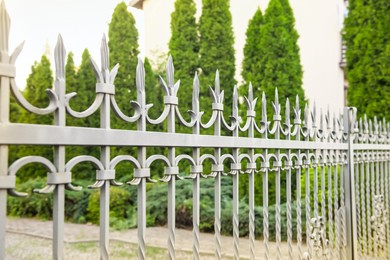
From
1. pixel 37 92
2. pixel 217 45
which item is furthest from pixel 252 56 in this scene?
pixel 37 92

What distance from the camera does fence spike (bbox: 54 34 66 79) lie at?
1089mm

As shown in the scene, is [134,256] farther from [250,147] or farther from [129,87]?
[129,87]

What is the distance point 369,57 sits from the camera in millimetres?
7477

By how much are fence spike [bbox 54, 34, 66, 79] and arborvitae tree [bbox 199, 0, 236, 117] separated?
8119mm

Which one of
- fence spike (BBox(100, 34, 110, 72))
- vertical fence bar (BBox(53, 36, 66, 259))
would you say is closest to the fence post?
fence spike (BBox(100, 34, 110, 72))

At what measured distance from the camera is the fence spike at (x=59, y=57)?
1089 mm

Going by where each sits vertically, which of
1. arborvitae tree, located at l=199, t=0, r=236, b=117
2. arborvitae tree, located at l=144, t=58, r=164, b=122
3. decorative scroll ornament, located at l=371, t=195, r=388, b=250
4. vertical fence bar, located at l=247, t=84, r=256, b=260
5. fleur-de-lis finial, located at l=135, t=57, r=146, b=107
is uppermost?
arborvitae tree, located at l=199, t=0, r=236, b=117

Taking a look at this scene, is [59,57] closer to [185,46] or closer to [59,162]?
[59,162]

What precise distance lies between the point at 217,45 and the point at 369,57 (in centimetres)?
333

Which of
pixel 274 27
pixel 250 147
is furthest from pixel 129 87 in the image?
pixel 250 147

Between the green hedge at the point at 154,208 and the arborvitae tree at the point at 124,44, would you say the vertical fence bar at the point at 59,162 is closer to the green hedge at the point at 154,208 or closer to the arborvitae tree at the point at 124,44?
the green hedge at the point at 154,208

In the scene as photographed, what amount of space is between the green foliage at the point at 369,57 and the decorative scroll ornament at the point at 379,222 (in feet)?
11.2

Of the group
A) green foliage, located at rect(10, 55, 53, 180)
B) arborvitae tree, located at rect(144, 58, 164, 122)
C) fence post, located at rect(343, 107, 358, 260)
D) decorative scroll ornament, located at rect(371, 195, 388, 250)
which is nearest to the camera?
fence post, located at rect(343, 107, 358, 260)

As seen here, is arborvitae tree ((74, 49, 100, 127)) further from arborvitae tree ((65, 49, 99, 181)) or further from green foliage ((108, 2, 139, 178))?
green foliage ((108, 2, 139, 178))
